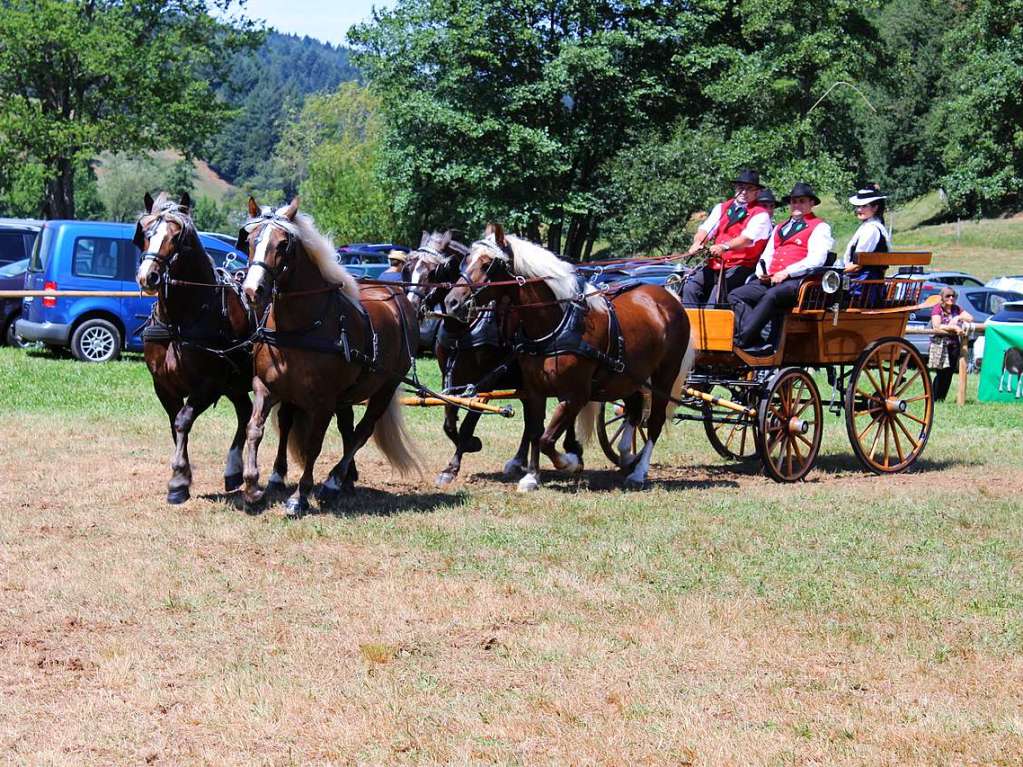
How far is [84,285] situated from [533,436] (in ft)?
36.4

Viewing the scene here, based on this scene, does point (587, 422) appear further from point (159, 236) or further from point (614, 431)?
point (159, 236)

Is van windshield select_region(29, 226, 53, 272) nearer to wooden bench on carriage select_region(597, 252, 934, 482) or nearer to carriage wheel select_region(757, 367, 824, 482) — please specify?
wooden bench on carriage select_region(597, 252, 934, 482)

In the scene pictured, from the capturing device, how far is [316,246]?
877cm

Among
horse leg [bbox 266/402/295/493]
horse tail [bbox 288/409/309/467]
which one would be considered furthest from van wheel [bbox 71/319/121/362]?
horse tail [bbox 288/409/309/467]

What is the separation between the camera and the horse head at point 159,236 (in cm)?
854

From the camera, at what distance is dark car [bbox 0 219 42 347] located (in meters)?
22.0

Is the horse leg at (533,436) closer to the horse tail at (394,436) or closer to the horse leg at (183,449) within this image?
the horse tail at (394,436)

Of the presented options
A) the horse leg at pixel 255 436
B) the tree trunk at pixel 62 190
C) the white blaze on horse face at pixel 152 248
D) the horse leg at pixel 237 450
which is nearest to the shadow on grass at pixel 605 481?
the horse leg at pixel 237 450

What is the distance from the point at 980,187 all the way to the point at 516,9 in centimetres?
2214

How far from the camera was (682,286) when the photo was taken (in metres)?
12.0

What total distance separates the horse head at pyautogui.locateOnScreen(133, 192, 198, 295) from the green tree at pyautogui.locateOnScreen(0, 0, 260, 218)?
91.6 feet

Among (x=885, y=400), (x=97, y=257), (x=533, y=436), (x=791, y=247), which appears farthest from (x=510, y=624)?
(x=97, y=257)

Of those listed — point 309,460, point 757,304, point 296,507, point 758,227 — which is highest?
point 758,227

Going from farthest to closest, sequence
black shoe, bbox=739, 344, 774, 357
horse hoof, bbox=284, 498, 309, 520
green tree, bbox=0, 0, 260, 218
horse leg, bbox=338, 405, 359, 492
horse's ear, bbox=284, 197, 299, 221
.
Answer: green tree, bbox=0, 0, 260, 218 < black shoe, bbox=739, 344, 774, 357 < horse leg, bbox=338, 405, 359, 492 < horse hoof, bbox=284, 498, 309, 520 < horse's ear, bbox=284, 197, 299, 221
